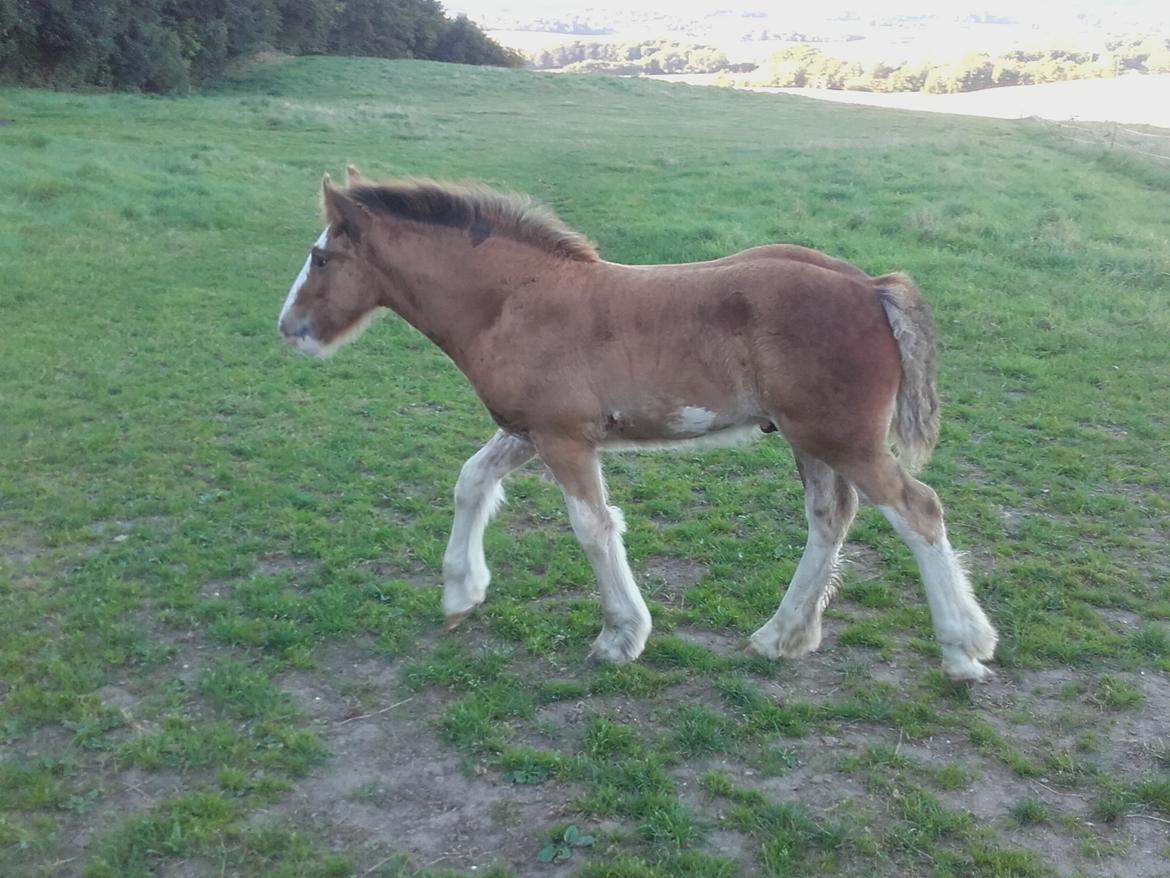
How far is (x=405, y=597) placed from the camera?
5379 mm

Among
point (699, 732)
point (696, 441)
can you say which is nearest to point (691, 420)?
point (696, 441)

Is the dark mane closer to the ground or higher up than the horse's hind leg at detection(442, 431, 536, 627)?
higher up

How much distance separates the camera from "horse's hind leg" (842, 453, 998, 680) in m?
4.34

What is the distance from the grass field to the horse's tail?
1118 millimetres

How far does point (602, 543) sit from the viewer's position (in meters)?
4.66

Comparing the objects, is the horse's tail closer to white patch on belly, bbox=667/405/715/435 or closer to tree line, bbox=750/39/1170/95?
white patch on belly, bbox=667/405/715/435

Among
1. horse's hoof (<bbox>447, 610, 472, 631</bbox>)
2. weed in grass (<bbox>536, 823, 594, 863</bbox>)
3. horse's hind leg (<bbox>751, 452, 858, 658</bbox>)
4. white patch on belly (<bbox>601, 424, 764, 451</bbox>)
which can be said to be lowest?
horse's hoof (<bbox>447, 610, 472, 631</bbox>)

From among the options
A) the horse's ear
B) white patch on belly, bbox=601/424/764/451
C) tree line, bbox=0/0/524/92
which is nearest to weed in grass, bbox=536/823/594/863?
white patch on belly, bbox=601/424/764/451

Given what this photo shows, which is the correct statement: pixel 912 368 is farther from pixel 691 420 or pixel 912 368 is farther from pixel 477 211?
pixel 477 211

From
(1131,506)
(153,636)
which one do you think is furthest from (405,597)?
(1131,506)

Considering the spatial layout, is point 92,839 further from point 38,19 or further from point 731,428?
point 38,19

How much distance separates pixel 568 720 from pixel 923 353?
2.28 m

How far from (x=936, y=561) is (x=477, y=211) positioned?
9.05 ft

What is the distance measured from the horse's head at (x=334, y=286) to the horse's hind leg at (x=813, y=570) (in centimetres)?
238
